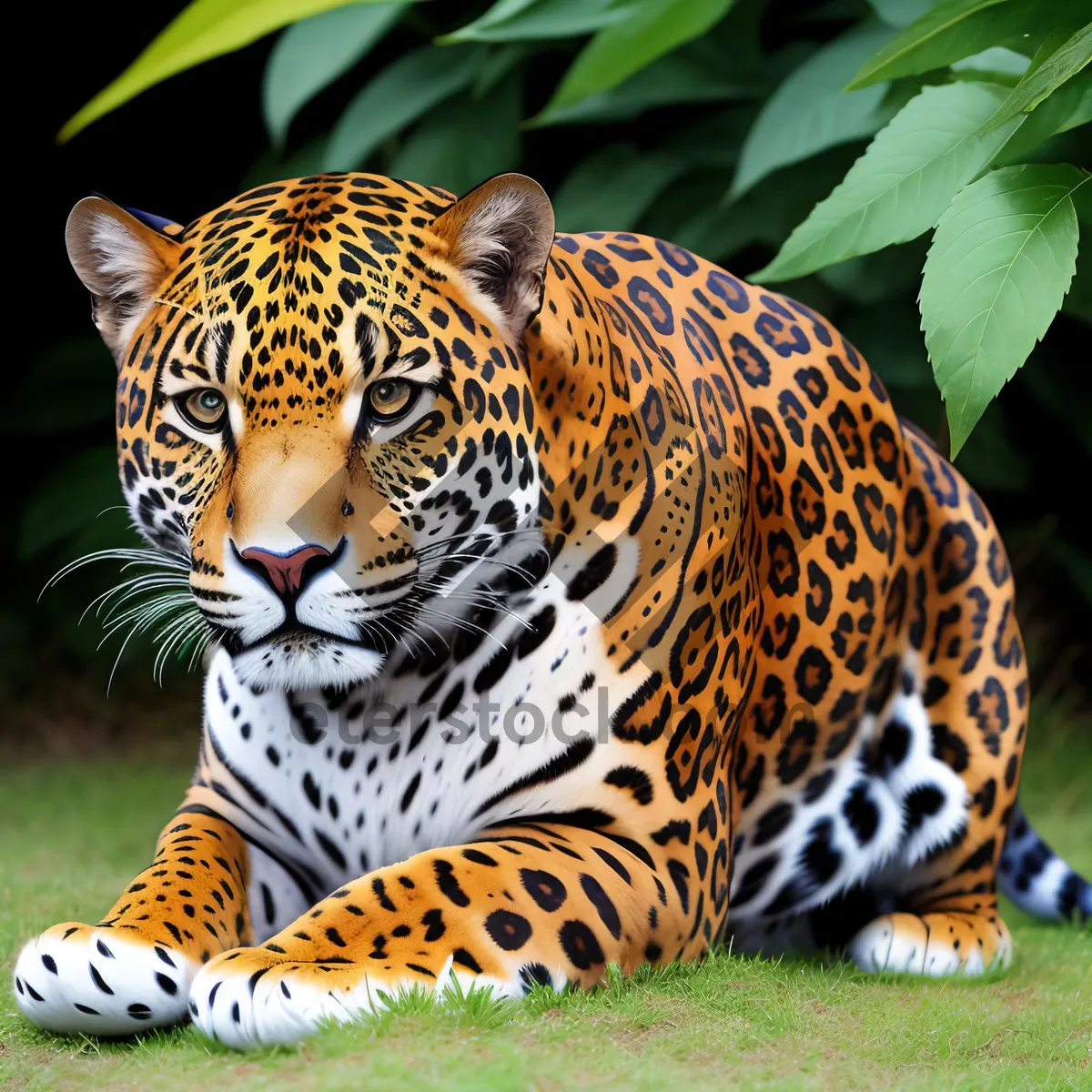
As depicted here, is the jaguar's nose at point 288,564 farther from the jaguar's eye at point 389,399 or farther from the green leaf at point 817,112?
the green leaf at point 817,112

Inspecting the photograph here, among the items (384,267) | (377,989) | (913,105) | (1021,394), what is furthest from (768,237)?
(377,989)

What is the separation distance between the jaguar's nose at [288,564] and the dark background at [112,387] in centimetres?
338

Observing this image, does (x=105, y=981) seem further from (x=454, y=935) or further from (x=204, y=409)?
(x=204, y=409)

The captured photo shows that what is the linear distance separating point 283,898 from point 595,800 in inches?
28.4

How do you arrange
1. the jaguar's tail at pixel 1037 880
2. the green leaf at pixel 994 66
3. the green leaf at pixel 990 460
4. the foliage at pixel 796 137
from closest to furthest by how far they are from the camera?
the foliage at pixel 796 137 < the green leaf at pixel 994 66 < the jaguar's tail at pixel 1037 880 < the green leaf at pixel 990 460

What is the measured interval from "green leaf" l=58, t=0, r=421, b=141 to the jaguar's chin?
71.9 inches

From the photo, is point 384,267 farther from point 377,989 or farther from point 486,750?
point 377,989

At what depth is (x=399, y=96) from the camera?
5.78m

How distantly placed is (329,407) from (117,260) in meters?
0.62

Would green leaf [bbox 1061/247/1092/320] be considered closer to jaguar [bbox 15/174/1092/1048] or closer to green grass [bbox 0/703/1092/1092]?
jaguar [bbox 15/174/1092/1048]

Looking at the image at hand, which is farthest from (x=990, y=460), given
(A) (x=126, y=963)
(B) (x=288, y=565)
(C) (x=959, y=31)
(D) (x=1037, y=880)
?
(A) (x=126, y=963)

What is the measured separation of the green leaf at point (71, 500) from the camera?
666cm

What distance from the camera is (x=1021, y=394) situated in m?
6.62

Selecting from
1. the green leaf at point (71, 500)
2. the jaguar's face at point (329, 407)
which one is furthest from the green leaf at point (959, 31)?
the green leaf at point (71, 500)
